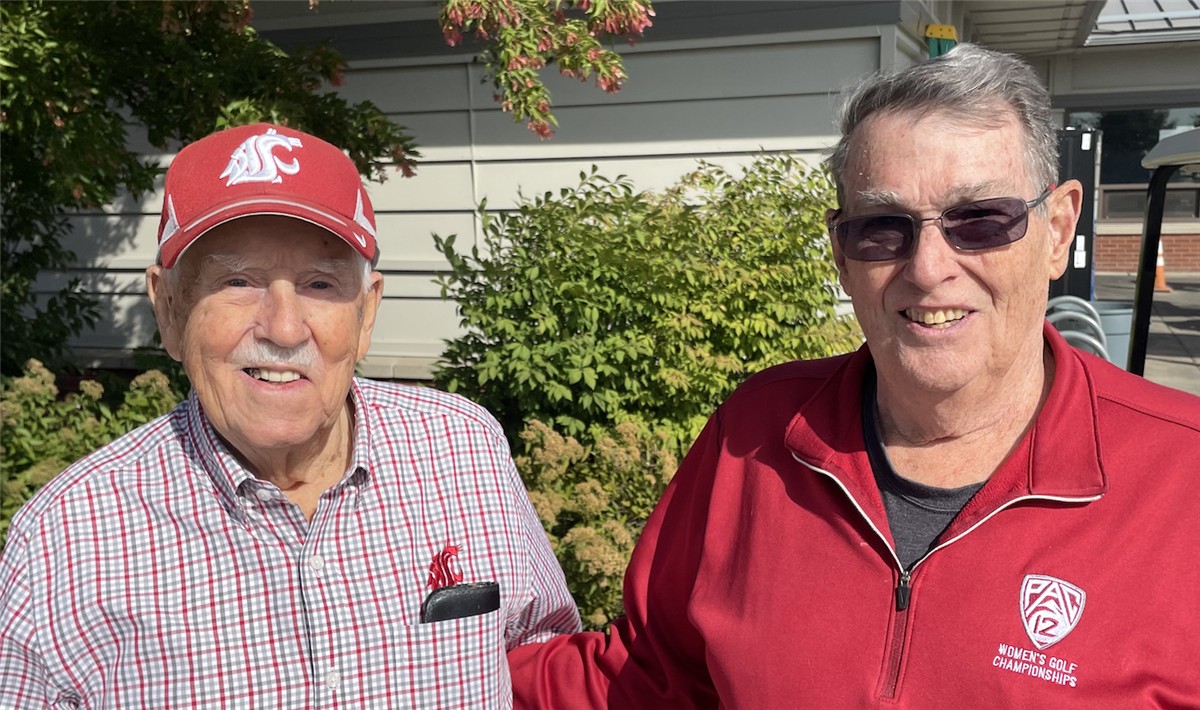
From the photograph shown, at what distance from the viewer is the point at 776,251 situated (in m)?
4.57

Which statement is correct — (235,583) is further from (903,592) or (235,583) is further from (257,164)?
(903,592)

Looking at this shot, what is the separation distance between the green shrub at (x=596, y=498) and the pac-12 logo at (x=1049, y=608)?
1.83 meters

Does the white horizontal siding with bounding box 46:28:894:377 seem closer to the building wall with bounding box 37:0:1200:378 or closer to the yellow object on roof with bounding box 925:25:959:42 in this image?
the building wall with bounding box 37:0:1200:378

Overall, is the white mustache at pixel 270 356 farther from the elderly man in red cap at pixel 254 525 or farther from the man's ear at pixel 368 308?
the man's ear at pixel 368 308

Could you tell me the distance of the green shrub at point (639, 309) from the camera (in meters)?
4.33

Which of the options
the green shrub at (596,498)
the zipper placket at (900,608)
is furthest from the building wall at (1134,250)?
the zipper placket at (900,608)

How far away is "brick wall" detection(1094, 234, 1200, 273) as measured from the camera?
1722cm

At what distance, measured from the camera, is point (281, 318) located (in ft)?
5.06

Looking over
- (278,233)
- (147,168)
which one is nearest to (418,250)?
(147,168)

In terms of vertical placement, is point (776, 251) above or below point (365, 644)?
above

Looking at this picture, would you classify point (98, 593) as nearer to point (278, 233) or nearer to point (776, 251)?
point (278, 233)

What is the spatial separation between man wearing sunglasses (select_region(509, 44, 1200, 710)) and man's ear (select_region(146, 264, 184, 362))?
993 mm

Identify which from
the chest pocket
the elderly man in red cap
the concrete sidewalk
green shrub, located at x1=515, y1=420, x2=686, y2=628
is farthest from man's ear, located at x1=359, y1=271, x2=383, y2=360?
the concrete sidewalk

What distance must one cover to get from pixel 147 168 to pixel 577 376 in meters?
2.08
